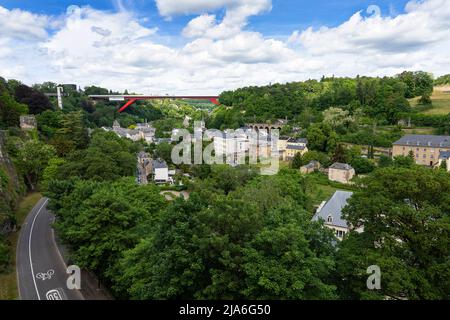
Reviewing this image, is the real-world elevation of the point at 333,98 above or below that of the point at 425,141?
above

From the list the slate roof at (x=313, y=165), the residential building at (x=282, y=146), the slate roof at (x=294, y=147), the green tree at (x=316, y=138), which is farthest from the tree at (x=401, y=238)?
the residential building at (x=282, y=146)

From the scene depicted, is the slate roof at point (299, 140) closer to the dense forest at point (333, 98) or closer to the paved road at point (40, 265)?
the dense forest at point (333, 98)

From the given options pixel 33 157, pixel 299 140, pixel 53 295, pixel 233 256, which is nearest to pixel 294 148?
pixel 299 140

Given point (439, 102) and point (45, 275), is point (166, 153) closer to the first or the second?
point (45, 275)

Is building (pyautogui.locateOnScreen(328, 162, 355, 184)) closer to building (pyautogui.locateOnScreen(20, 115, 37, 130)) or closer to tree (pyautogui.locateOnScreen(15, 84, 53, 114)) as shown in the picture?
building (pyautogui.locateOnScreen(20, 115, 37, 130))

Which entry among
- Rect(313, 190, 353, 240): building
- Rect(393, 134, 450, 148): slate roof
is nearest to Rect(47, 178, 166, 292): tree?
Result: Rect(313, 190, 353, 240): building
